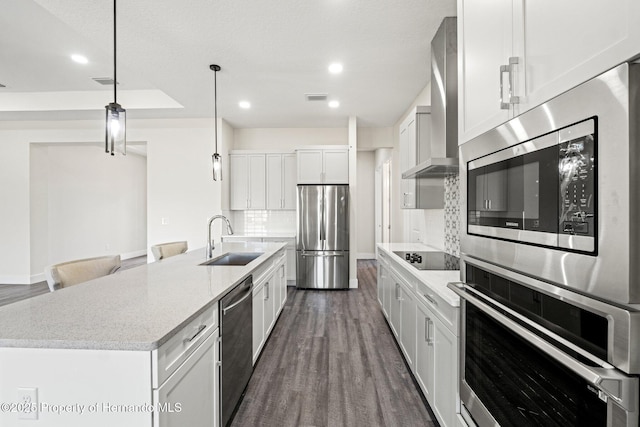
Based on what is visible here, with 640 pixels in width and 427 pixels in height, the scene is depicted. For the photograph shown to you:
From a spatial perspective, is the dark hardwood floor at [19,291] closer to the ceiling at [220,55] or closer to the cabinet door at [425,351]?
the ceiling at [220,55]

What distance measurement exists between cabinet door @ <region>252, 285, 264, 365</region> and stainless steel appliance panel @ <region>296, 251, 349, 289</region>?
2.37 metres

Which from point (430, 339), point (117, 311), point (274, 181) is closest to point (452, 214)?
point (430, 339)

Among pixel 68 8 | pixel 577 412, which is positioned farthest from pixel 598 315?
pixel 68 8

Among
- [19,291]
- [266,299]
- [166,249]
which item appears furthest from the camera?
[19,291]

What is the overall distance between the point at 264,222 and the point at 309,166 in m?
1.41

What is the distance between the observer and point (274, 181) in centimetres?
543

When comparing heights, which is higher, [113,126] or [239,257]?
[113,126]

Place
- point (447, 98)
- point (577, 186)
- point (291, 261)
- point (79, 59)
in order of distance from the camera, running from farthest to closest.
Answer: point (291, 261), point (79, 59), point (447, 98), point (577, 186)

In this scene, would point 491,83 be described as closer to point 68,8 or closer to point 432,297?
point 432,297

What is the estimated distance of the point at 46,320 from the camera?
3.83 feet

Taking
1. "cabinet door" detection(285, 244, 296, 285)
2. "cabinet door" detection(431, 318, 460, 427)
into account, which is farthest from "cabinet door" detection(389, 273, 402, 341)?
"cabinet door" detection(285, 244, 296, 285)

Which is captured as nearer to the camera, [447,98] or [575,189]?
[575,189]

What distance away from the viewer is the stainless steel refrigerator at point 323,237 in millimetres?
4930

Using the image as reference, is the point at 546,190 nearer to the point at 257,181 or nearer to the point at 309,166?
the point at 309,166
